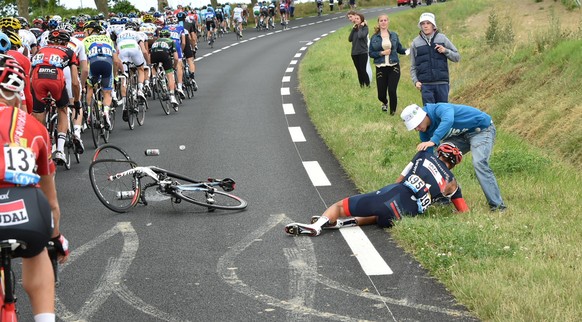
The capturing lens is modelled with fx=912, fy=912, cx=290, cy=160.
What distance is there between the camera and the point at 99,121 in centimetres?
1491

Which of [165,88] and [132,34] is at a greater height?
[132,34]

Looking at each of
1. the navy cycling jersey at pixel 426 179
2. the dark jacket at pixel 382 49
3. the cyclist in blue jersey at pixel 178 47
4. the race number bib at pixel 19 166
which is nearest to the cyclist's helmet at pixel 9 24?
the navy cycling jersey at pixel 426 179

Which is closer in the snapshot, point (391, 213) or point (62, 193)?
point (391, 213)

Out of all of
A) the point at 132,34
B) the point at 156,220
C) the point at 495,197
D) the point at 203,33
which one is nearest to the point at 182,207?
the point at 156,220

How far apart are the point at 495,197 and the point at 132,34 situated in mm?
10390

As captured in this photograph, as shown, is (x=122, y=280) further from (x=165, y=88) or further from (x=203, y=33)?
(x=203, y=33)

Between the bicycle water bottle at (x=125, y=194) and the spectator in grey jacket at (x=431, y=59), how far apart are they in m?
4.68

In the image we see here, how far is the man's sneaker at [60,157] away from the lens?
12344 mm

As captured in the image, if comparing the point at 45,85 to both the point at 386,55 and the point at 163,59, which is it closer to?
the point at 386,55

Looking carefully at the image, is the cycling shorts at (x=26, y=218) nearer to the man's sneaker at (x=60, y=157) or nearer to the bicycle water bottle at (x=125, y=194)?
the bicycle water bottle at (x=125, y=194)

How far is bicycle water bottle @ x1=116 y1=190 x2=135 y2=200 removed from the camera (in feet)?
32.5

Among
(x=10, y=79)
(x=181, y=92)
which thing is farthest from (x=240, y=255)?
(x=181, y=92)

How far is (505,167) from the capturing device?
11.2 m

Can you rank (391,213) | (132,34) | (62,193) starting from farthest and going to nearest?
(132,34) → (62,193) → (391,213)
